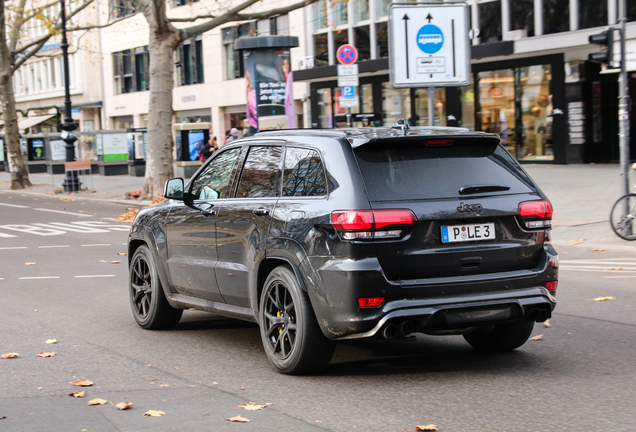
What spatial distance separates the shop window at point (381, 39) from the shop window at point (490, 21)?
4.48 meters

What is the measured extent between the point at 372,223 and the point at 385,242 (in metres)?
0.14

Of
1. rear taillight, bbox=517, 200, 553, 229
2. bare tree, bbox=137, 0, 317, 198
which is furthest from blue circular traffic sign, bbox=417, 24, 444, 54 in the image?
bare tree, bbox=137, 0, 317, 198

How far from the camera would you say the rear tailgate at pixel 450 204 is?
5410 mm

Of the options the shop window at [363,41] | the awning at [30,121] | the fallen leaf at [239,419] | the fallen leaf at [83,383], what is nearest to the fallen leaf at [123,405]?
the fallen leaf at [83,383]

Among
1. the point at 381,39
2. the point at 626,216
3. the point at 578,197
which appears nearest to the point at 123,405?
the point at 626,216

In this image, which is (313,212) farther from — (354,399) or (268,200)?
(354,399)

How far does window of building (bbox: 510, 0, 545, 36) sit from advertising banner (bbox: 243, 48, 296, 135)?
7.43 m

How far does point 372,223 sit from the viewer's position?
5.32 metres

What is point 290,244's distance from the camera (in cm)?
573

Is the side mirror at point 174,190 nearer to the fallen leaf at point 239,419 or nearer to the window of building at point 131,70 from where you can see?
the fallen leaf at point 239,419

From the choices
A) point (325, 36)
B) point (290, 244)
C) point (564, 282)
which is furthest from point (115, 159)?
point (290, 244)

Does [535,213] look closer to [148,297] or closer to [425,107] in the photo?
[148,297]

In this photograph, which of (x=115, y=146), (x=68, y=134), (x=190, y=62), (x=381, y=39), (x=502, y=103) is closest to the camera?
(x=502, y=103)

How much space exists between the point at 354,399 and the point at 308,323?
602mm
